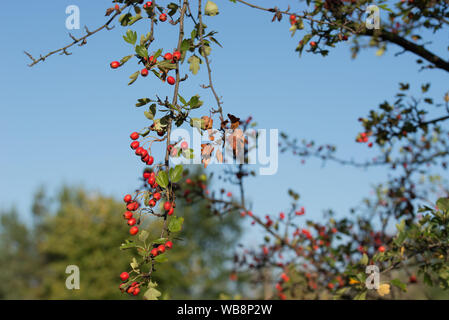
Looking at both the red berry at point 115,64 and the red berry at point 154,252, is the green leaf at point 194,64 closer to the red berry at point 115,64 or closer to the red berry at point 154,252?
the red berry at point 115,64

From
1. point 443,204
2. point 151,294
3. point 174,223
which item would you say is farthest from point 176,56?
point 443,204

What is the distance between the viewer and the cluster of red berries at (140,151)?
210cm

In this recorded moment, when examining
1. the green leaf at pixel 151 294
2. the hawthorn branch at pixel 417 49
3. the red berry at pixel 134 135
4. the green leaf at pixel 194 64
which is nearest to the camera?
the green leaf at pixel 151 294

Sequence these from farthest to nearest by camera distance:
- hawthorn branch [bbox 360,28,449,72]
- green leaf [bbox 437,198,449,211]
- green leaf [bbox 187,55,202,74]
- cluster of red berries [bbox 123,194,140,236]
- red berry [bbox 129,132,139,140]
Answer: hawthorn branch [bbox 360,28,449,72]
green leaf [bbox 437,198,449,211]
green leaf [bbox 187,55,202,74]
red berry [bbox 129,132,139,140]
cluster of red berries [bbox 123,194,140,236]

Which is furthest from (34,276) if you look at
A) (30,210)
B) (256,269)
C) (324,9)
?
(324,9)

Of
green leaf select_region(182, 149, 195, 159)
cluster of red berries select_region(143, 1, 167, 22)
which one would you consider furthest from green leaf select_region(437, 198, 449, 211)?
cluster of red berries select_region(143, 1, 167, 22)

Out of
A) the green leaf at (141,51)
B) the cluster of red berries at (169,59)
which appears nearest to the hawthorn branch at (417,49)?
the cluster of red berries at (169,59)

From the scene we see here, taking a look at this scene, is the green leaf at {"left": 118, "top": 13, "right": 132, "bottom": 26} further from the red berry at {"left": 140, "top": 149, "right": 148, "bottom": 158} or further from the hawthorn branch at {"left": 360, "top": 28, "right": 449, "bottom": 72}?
the hawthorn branch at {"left": 360, "top": 28, "right": 449, "bottom": 72}

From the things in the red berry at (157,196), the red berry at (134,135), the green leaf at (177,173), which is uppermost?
the red berry at (134,135)

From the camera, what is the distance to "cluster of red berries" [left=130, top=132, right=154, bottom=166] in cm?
210

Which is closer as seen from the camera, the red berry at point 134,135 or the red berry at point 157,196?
the red berry at point 157,196

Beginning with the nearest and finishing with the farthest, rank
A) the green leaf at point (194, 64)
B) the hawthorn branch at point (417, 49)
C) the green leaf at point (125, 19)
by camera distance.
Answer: the green leaf at point (194, 64) → the green leaf at point (125, 19) → the hawthorn branch at point (417, 49)

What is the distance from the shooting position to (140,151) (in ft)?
6.87

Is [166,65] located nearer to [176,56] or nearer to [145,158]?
[176,56]
